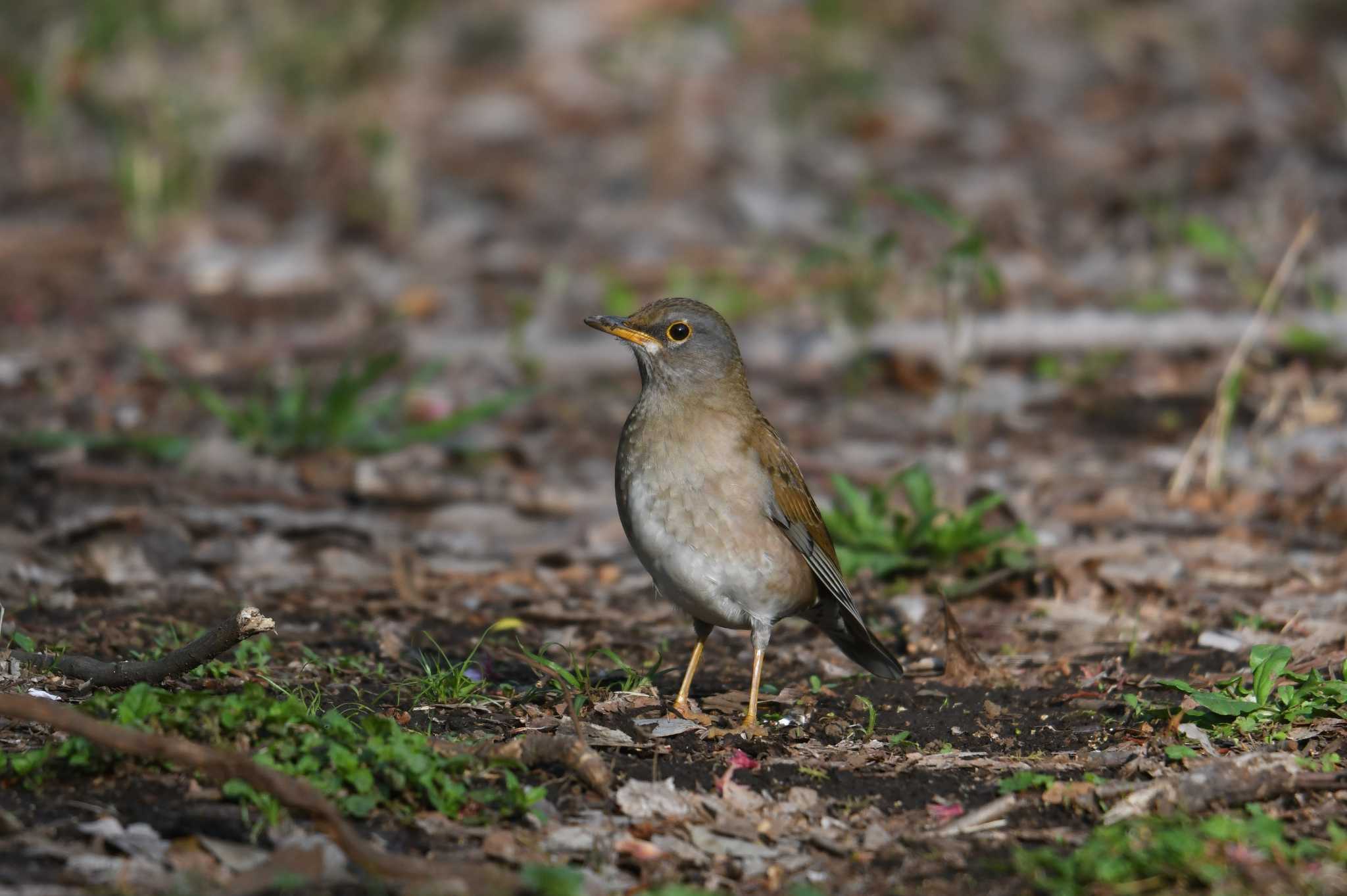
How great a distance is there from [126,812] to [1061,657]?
3.64 m

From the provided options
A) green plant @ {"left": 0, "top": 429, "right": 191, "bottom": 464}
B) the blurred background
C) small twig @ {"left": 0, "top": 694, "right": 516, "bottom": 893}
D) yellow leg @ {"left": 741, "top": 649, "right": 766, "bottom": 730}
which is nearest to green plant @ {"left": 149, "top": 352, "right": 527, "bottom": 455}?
the blurred background

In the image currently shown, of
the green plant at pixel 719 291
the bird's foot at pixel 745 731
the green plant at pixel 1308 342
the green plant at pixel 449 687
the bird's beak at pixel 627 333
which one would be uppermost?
the bird's beak at pixel 627 333

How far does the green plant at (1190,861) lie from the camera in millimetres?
3664

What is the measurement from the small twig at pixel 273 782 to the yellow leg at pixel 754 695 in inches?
57.9

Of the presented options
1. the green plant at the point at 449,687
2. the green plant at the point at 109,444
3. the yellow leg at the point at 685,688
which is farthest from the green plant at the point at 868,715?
the green plant at the point at 109,444

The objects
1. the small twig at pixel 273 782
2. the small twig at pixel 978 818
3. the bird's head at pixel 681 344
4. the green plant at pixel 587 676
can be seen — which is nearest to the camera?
the small twig at pixel 273 782

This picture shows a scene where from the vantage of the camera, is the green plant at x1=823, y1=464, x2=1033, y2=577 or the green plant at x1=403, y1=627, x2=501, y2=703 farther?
the green plant at x1=823, y1=464, x2=1033, y2=577

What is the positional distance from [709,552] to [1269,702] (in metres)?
1.92

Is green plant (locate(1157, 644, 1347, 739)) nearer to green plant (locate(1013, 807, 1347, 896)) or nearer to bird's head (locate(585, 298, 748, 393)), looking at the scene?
green plant (locate(1013, 807, 1347, 896))

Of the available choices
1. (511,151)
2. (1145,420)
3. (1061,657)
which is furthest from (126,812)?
(511,151)

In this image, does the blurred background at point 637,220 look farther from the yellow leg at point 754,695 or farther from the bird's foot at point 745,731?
the bird's foot at point 745,731

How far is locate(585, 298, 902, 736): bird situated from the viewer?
540 centimetres

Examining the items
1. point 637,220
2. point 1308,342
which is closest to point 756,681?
point 1308,342

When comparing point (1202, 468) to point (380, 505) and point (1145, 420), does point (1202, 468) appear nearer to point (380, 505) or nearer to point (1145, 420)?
point (1145, 420)
